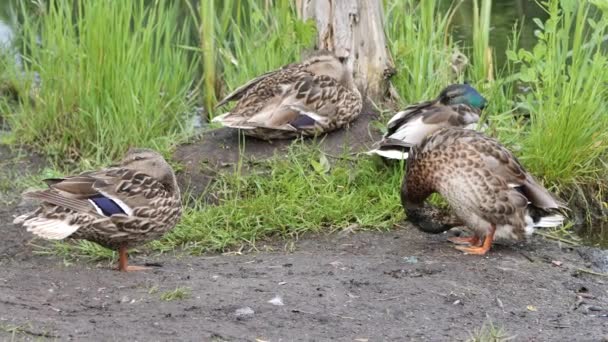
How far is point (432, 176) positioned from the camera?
6059 mm

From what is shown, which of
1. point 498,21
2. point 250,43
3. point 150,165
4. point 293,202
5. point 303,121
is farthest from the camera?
point 498,21

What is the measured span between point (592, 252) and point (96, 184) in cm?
293

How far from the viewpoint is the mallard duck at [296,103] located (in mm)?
7348

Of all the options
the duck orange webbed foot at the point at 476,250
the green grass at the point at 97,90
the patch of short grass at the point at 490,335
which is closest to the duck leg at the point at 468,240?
the duck orange webbed foot at the point at 476,250

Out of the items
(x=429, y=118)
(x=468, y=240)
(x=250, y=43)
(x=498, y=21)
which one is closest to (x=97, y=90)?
(x=250, y=43)

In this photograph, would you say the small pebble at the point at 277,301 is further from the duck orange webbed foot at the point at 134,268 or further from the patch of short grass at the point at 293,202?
the patch of short grass at the point at 293,202

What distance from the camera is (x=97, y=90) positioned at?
7.75 meters

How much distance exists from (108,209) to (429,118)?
2.27 meters

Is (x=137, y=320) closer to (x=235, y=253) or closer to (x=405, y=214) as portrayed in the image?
(x=235, y=253)

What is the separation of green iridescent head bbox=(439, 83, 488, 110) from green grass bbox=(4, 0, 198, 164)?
1.94 metres

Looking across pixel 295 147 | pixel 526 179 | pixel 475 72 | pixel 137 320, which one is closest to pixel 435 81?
pixel 475 72

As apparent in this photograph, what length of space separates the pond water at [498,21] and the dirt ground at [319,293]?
4.34m

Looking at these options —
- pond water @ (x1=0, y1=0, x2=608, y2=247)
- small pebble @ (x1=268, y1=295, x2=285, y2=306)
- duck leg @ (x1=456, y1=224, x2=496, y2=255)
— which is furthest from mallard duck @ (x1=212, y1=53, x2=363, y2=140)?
pond water @ (x1=0, y1=0, x2=608, y2=247)

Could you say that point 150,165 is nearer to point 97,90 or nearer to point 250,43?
point 97,90
